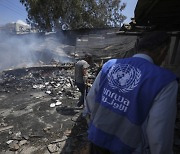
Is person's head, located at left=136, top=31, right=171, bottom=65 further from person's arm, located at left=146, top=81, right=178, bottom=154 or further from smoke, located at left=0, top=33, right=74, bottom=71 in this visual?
smoke, located at left=0, top=33, right=74, bottom=71

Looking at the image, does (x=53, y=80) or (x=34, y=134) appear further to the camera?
(x=53, y=80)

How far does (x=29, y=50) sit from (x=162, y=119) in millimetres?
16940

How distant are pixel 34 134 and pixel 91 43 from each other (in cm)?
880

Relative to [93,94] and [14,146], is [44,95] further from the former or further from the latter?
Answer: [93,94]

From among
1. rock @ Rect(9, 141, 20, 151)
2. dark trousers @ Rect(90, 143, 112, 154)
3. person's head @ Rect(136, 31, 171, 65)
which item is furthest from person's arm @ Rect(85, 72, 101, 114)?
rock @ Rect(9, 141, 20, 151)

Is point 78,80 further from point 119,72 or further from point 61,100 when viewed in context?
point 119,72

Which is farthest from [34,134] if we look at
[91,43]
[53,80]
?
[91,43]

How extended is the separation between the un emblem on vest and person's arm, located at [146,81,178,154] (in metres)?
0.22

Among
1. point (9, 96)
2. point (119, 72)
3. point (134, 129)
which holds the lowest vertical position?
point (9, 96)

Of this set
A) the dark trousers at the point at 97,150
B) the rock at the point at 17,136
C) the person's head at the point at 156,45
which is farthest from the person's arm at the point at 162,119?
the rock at the point at 17,136

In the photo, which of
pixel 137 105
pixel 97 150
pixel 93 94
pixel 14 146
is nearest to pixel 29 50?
pixel 14 146

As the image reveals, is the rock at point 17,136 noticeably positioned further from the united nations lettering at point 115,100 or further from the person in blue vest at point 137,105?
the united nations lettering at point 115,100

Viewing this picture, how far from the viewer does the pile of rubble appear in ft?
15.9

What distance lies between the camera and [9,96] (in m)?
9.10
